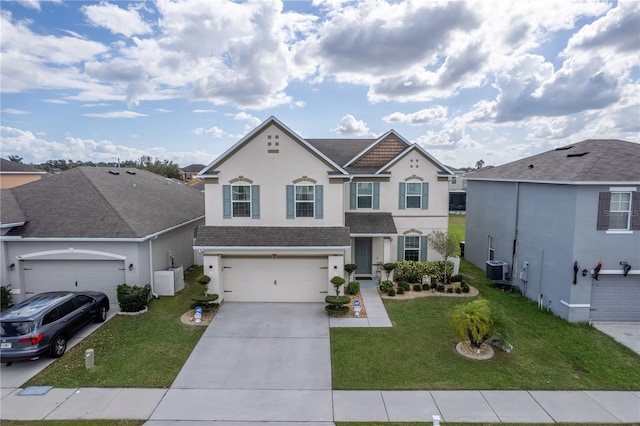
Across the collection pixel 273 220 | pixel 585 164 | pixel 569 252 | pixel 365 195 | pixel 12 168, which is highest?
pixel 12 168

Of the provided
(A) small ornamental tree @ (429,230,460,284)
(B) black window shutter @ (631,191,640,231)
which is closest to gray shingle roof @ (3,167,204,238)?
(A) small ornamental tree @ (429,230,460,284)

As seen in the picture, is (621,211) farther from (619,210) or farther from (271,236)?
(271,236)

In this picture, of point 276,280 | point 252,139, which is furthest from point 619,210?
point 252,139

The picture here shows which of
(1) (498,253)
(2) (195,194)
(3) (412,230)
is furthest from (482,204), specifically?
(2) (195,194)

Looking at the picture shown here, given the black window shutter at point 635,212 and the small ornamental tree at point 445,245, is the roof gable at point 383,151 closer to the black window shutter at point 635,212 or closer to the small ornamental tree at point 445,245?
the small ornamental tree at point 445,245

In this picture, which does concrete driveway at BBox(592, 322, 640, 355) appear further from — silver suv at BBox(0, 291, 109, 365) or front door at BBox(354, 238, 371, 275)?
silver suv at BBox(0, 291, 109, 365)

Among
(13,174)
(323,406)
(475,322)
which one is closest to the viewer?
(323,406)
